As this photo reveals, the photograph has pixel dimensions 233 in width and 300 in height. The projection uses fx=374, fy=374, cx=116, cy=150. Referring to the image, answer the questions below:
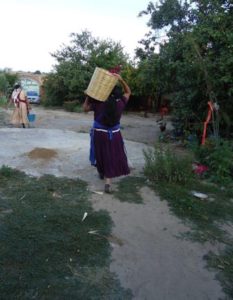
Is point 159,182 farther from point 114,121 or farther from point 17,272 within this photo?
point 17,272

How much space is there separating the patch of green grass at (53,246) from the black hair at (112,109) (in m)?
1.02

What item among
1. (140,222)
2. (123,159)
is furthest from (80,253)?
(123,159)

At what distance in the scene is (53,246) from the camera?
3.50m

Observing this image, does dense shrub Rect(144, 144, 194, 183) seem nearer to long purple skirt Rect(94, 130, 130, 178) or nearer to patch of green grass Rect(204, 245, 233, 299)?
long purple skirt Rect(94, 130, 130, 178)

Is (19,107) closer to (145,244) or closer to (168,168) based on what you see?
(168,168)

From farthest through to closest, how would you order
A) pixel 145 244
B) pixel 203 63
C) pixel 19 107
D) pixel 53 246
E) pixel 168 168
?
1. pixel 19 107
2. pixel 203 63
3. pixel 168 168
4. pixel 145 244
5. pixel 53 246

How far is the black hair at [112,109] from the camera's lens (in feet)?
16.2

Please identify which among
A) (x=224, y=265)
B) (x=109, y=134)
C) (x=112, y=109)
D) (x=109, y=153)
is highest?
(x=112, y=109)

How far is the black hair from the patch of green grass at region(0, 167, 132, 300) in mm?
1015

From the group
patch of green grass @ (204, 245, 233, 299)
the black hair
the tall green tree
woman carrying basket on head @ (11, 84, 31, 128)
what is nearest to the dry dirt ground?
patch of green grass @ (204, 245, 233, 299)

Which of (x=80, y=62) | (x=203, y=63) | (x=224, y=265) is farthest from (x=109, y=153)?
(x=80, y=62)

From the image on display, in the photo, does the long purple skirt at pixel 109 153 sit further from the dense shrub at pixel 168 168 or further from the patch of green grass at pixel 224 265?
the patch of green grass at pixel 224 265

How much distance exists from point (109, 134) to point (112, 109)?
36 centimetres

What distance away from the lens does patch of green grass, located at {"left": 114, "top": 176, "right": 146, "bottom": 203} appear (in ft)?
16.4
